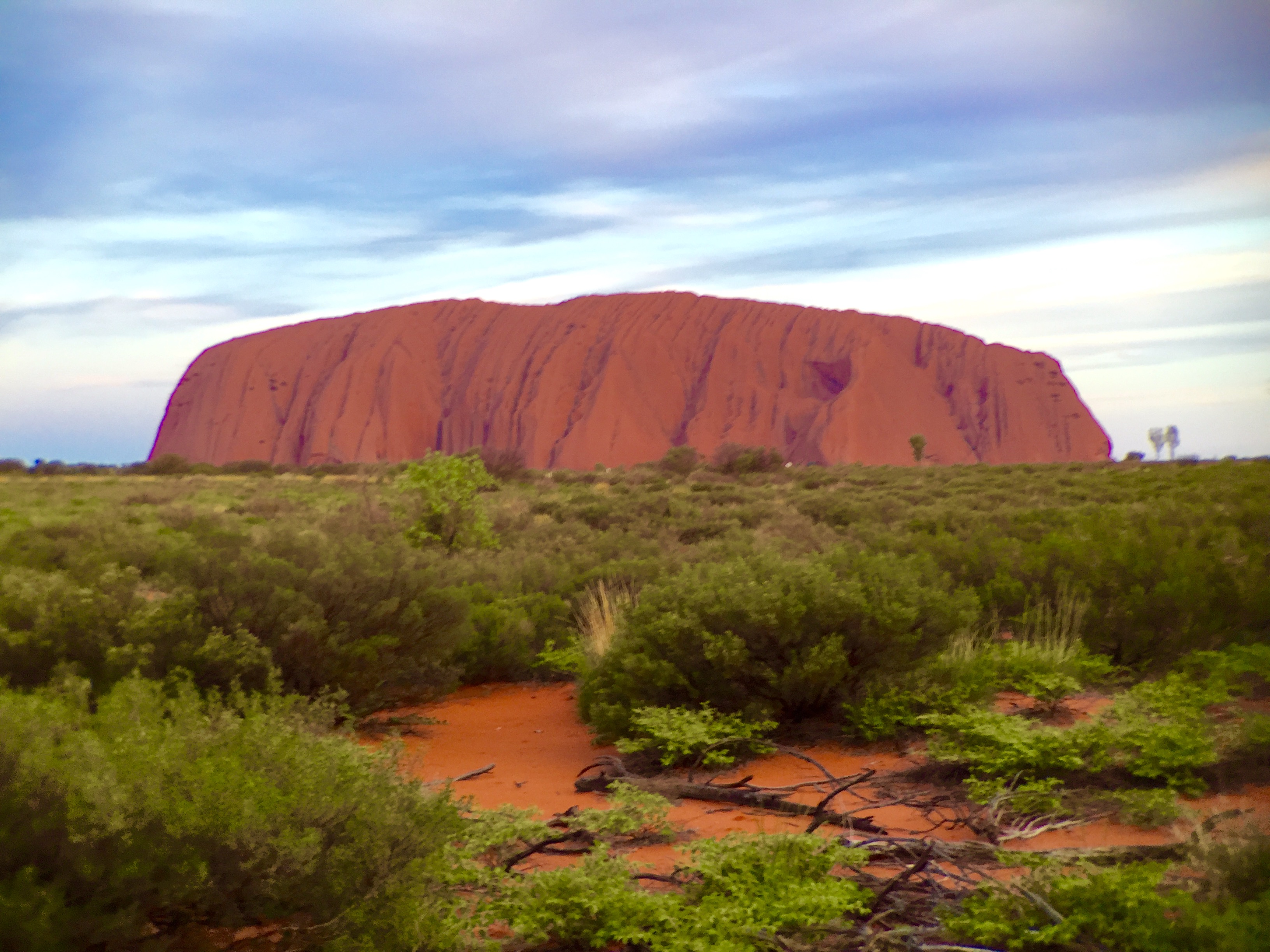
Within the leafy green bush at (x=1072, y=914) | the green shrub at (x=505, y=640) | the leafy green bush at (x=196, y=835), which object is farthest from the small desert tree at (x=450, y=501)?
the leafy green bush at (x=1072, y=914)

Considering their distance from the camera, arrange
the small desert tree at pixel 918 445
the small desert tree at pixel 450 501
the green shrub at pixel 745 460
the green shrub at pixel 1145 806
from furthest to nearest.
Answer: the small desert tree at pixel 918 445
the green shrub at pixel 745 460
the small desert tree at pixel 450 501
the green shrub at pixel 1145 806

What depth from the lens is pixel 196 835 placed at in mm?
2779

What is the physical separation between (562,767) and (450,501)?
8.05 metres

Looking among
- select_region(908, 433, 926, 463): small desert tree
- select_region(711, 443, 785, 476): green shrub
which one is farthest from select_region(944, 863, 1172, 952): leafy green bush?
select_region(908, 433, 926, 463): small desert tree

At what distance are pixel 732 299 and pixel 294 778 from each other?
278 feet

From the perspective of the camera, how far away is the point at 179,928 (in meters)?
2.87

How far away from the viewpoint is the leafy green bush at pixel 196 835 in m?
2.60

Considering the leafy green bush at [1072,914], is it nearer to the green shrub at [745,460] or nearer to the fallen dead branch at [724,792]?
the fallen dead branch at [724,792]

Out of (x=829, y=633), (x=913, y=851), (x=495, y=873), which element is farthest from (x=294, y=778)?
(x=829, y=633)

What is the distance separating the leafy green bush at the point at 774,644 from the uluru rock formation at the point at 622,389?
208ft

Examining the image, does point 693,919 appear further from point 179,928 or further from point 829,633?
point 829,633

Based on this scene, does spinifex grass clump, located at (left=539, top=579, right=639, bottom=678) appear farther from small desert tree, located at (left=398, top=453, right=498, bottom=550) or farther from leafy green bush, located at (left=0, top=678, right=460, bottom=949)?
leafy green bush, located at (left=0, top=678, right=460, bottom=949)

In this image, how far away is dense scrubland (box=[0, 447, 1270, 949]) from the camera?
2.81 meters

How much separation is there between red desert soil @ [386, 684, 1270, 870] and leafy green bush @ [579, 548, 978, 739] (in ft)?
1.44
